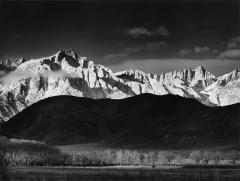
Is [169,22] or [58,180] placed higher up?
[169,22]

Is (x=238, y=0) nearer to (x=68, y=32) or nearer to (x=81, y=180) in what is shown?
(x=81, y=180)

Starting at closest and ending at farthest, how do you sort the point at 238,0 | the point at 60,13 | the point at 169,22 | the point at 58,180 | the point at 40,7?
the point at 238,0 → the point at 40,7 → the point at 60,13 → the point at 58,180 → the point at 169,22

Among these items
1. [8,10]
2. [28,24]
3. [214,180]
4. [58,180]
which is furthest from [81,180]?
[8,10]

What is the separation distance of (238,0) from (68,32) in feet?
322

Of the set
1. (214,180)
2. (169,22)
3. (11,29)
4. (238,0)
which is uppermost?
(169,22)

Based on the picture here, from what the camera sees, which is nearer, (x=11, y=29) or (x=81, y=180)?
(x=11, y=29)

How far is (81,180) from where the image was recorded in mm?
134750

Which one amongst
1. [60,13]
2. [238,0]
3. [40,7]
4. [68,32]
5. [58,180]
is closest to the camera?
[238,0]

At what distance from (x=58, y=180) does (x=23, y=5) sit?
216ft

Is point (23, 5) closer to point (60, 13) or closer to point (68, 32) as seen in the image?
point (60, 13)

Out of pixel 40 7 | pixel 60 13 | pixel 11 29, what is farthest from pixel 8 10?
pixel 11 29

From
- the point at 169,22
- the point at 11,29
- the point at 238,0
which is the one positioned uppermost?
the point at 169,22

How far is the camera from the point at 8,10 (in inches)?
3514

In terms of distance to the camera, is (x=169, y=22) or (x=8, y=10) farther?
(x=169, y=22)
